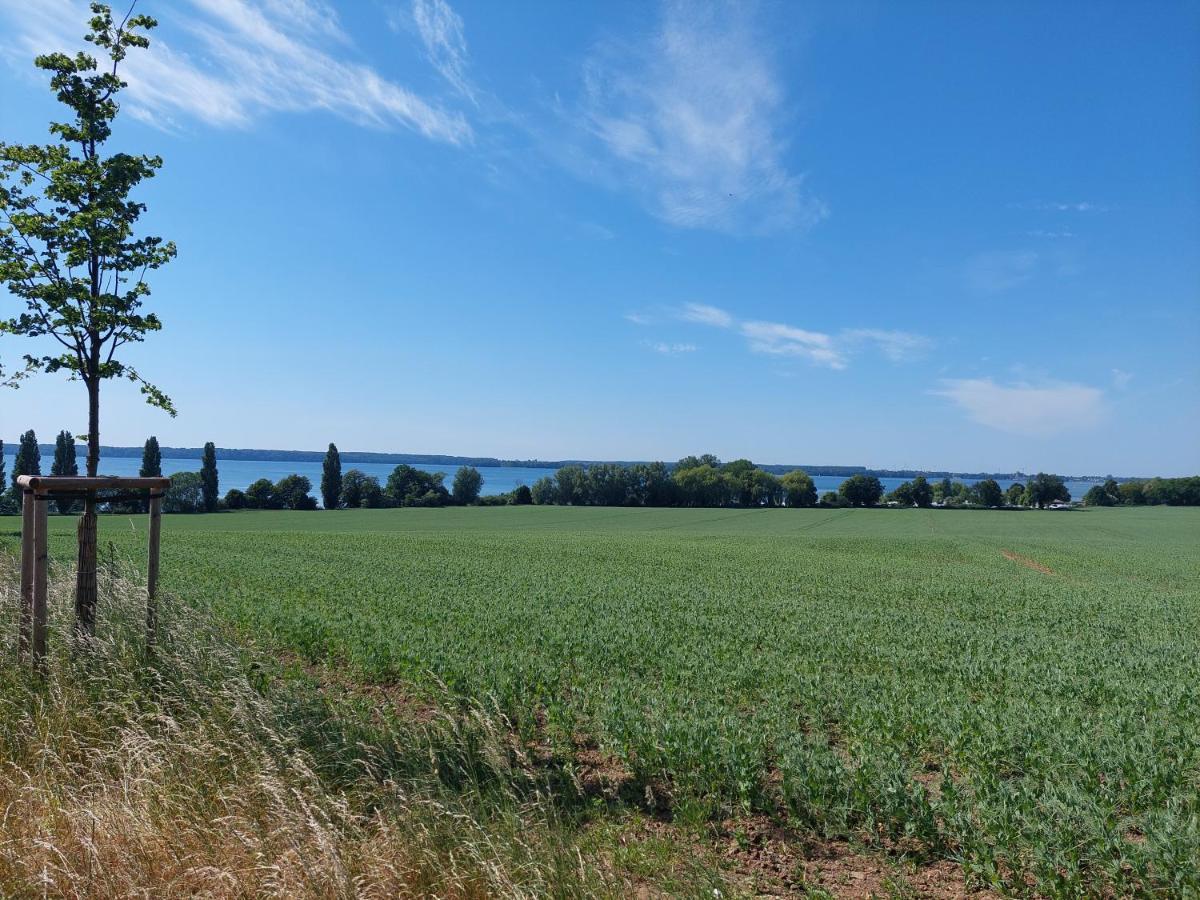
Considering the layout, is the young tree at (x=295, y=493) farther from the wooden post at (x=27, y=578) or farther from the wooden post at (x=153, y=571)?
the wooden post at (x=27, y=578)

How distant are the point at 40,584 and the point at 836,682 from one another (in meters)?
9.14

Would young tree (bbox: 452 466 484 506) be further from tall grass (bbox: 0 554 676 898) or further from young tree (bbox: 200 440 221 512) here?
tall grass (bbox: 0 554 676 898)

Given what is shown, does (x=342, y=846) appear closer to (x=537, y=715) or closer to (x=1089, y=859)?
(x=537, y=715)

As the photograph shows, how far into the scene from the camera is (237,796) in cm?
455

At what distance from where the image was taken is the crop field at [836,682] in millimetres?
5160

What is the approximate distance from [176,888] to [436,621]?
29.6ft

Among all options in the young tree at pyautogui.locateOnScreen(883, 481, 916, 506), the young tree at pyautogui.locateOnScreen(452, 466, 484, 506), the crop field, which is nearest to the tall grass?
the crop field

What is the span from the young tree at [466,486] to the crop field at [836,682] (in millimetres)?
79531

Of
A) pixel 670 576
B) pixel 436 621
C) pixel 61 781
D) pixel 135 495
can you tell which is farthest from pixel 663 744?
pixel 670 576

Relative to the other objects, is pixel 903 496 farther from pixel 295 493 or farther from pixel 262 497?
pixel 262 497

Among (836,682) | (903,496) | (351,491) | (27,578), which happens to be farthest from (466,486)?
(27,578)

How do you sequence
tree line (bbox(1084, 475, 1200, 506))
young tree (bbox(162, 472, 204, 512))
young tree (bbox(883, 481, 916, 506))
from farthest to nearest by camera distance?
1. tree line (bbox(1084, 475, 1200, 506))
2. young tree (bbox(883, 481, 916, 506))
3. young tree (bbox(162, 472, 204, 512))

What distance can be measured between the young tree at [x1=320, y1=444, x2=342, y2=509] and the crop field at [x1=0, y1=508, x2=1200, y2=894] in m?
78.1

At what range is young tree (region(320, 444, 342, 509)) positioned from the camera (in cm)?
9675
